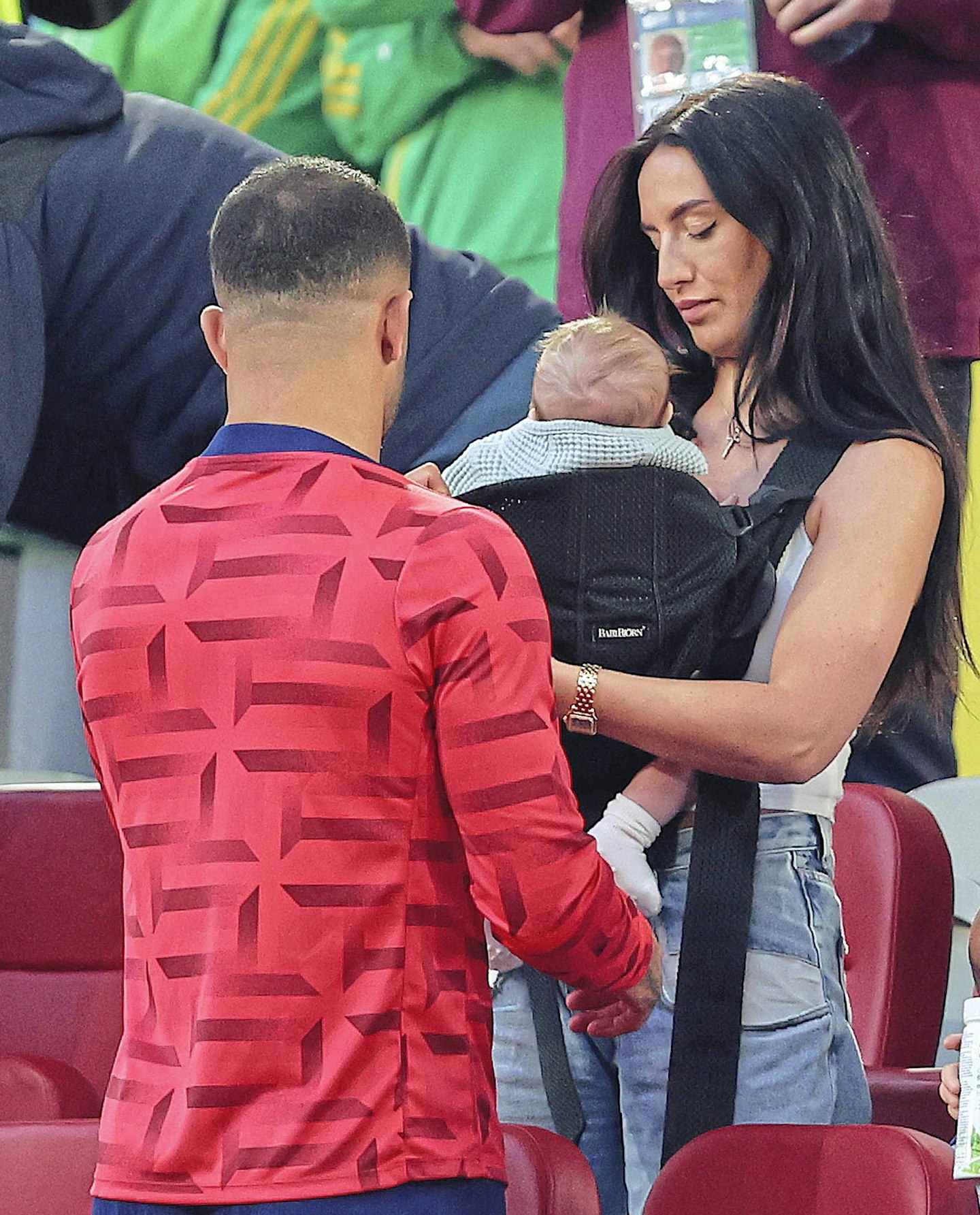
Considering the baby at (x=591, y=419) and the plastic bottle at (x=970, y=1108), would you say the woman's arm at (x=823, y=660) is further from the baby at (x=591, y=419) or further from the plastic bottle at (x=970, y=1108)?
the plastic bottle at (x=970, y=1108)

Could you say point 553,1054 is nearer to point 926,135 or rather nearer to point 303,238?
point 303,238

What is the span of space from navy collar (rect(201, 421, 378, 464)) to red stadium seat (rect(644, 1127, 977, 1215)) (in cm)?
61

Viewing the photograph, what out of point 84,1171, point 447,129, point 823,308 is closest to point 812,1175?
point 84,1171

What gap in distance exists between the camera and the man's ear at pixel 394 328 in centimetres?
129

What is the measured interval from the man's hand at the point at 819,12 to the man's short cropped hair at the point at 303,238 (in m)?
2.09

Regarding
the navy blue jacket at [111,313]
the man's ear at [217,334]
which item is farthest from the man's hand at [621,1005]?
the navy blue jacket at [111,313]

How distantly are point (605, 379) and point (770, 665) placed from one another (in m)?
0.29

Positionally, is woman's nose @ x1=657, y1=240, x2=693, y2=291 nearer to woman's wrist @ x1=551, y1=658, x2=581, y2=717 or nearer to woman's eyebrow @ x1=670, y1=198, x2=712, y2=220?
woman's eyebrow @ x1=670, y1=198, x2=712, y2=220

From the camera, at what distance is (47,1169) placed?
1545 millimetres

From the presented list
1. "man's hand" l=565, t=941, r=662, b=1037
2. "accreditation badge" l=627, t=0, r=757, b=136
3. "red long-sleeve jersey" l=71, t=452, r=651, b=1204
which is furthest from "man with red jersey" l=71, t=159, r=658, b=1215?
"accreditation badge" l=627, t=0, r=757, b=136

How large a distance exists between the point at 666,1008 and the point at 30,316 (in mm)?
2166

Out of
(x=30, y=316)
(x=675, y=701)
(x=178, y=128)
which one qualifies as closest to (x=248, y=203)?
(x=675, y=701)

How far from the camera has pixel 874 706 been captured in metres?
1.73

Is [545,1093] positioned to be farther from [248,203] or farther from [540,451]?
[248,203]
